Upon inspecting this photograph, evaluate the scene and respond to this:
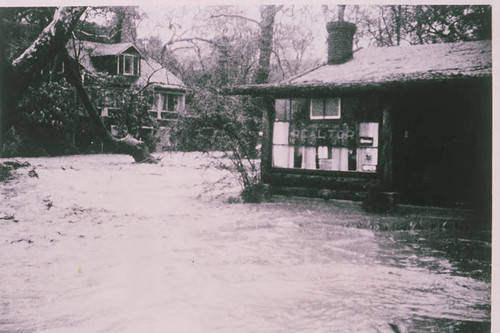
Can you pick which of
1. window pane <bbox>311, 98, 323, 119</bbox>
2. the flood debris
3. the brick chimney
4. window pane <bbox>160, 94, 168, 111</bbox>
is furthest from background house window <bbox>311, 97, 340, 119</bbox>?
the flood debris

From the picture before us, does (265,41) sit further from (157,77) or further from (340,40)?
(157,77)

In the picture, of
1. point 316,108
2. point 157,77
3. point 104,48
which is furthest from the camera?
point 316,108

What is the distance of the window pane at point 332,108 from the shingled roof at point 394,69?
1.19 feet

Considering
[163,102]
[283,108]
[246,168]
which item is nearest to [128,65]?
[163,102]

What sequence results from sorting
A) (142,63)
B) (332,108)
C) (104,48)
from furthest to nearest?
1. (332,108)
2. (104,48)
3. (142,63)

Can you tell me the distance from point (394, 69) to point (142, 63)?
10.4 ft

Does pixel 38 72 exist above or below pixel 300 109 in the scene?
above

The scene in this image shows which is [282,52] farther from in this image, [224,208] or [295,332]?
[295,332]

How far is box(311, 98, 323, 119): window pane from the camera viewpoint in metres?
6.89

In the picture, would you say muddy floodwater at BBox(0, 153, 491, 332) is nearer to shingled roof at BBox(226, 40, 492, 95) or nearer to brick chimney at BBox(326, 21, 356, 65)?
shingled roof at BBox(226, 40, 492, 95)

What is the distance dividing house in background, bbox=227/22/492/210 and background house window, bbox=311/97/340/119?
1 centimetres

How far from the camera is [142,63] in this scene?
5.85 m

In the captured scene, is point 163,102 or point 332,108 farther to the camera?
point 332,108

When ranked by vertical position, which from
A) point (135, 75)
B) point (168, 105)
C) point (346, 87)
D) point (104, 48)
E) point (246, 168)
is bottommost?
point (246, 168)
